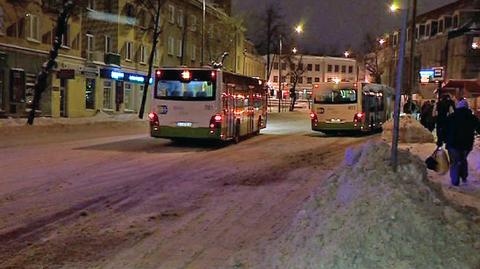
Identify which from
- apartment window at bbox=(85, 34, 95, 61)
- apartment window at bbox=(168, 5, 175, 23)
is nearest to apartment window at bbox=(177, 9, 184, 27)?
apartment window at bbox=(168, 5, 175, 23)

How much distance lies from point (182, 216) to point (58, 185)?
144 inches

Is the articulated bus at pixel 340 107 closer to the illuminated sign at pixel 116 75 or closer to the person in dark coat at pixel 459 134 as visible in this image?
the person in dark coat at pixel 459 134

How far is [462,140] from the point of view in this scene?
38.4ft

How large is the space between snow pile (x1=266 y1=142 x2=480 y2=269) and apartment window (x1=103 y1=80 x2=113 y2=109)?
4183 centimetres

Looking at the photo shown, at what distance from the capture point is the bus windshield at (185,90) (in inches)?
837

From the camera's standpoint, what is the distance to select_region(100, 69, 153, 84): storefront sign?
4654cm

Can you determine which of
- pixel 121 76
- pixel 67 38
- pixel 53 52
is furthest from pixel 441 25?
pixel 53 52

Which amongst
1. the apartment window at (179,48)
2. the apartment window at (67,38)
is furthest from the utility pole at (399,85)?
the apartment window at (179,48)

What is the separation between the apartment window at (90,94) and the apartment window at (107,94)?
1.83 meters

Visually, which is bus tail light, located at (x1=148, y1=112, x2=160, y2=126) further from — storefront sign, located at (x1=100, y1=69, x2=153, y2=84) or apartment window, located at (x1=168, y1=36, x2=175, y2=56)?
apartment window, located at (x1=168, y1=36, x2=175, y2=56)

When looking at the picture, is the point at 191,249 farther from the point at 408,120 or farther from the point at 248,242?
the point at 408,120

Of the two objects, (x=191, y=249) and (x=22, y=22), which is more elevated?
(x=22, y=22)

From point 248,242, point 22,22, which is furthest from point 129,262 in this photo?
point 22,22

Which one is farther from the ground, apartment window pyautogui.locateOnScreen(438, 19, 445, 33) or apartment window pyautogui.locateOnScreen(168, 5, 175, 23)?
apartment window pyautogui.locateOnScreen(438, 19, 445, 33)
